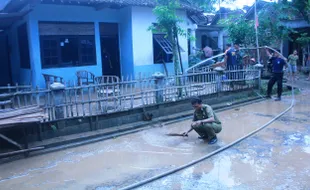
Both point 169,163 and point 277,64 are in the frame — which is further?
point 277,64

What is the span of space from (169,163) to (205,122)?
1370 mm

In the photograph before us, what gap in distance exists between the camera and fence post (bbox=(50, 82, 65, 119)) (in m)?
6.30

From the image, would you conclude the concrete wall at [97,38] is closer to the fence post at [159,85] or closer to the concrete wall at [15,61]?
the concrete wall at [15,61]

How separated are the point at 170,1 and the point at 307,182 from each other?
23.3 feet

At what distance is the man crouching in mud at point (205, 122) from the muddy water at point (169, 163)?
0.20 meters

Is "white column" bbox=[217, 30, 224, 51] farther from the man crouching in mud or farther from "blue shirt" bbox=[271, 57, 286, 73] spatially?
the man crouching in mud

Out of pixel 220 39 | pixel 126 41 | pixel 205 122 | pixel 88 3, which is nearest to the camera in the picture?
pixel 205 122

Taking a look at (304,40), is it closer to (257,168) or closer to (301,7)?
(301,7)

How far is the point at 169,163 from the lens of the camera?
515 centimetres


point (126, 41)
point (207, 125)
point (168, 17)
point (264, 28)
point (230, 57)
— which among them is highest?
point (264, 28)

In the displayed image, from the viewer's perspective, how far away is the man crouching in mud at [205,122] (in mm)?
6074

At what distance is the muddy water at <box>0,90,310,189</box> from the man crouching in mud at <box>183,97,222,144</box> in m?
0.20

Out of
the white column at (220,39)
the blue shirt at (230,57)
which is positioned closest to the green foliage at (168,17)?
the blue shirt at (230,57)

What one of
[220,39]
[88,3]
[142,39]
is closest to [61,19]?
[88,3]
